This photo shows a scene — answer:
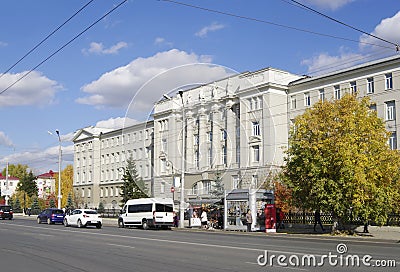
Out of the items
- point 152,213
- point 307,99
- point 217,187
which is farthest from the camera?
point 307,99

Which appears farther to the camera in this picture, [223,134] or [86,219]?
[223,134]

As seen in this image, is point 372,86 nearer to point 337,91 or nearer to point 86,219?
point 337,91

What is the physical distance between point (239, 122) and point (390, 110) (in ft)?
65.4

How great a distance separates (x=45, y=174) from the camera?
17188 cm

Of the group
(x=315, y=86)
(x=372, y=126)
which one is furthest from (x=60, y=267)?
(x=315, y=86)

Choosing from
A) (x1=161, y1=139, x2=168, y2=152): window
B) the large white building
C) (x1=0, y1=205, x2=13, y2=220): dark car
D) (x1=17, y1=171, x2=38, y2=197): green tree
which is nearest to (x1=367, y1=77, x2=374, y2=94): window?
the large white building

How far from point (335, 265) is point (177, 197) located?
54.2 metres

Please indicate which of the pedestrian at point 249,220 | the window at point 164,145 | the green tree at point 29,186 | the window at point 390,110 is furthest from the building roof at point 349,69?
the green tree at point 29,186

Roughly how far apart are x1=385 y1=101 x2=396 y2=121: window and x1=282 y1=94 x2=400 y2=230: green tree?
21.2 metres

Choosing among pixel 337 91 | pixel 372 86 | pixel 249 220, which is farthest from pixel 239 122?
pixel 249 220

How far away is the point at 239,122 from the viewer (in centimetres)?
6712

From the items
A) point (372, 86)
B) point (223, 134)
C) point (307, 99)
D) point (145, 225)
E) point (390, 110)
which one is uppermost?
point (372, 86)

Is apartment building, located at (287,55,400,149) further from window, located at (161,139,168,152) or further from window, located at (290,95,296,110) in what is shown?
window, located at (161,139,168,152)

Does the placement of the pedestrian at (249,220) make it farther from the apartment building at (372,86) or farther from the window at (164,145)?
the window at (164,145)
